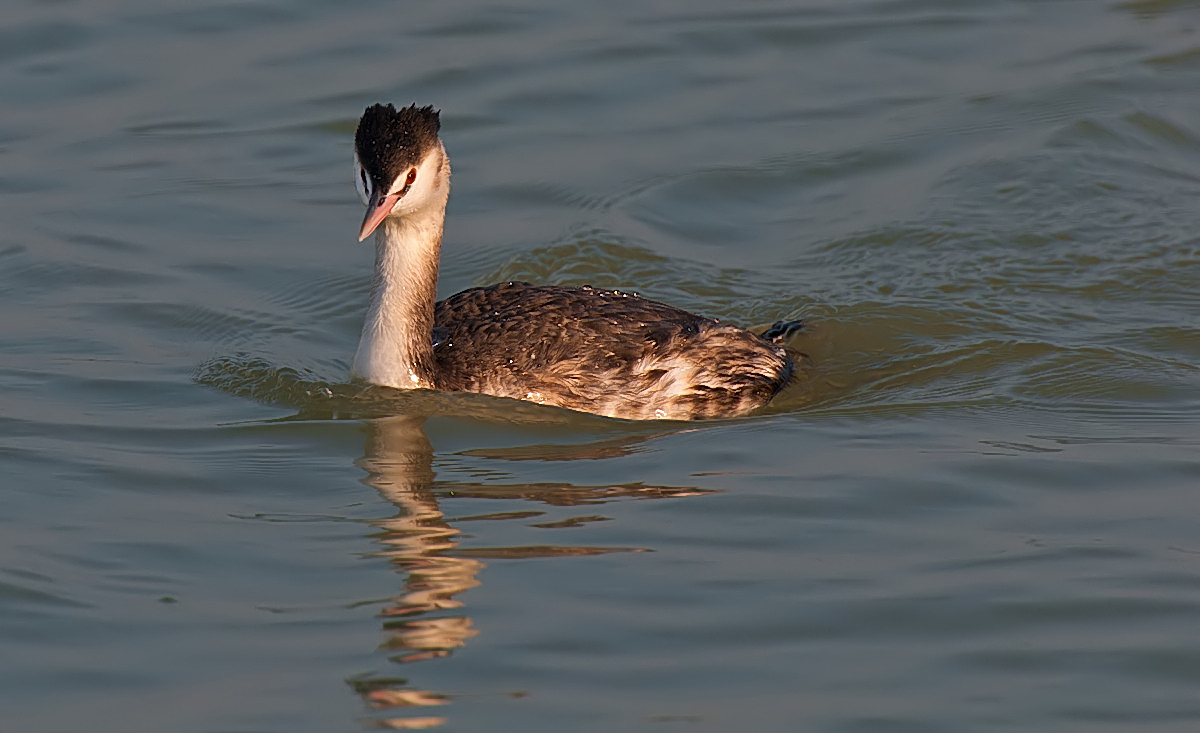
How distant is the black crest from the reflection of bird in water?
1305mm

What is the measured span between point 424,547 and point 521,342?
7.12ft

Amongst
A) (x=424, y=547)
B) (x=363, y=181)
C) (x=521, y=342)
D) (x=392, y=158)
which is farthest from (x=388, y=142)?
(x=424, y=547)

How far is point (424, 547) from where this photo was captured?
26.0ft

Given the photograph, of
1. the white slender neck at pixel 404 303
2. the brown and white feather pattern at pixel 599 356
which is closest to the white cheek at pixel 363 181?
the white slender neck at pixel 404 303

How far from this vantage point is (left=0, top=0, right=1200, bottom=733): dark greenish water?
265 inches

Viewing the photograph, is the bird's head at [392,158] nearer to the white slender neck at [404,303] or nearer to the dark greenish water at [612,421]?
the white slender neck at [404,303]

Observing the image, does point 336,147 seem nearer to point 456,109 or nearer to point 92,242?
point 456,109

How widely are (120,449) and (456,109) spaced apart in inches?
237

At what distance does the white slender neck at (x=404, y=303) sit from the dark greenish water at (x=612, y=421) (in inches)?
7.9

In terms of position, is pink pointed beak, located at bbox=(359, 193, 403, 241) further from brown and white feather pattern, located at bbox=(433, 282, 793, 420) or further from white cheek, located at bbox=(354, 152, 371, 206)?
brown and white feather pattern, located at bbox=(433, 282, 793, 420)

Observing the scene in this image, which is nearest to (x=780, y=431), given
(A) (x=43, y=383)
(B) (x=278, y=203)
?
(A) (x=43, y=383)

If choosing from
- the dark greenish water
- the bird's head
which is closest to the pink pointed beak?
the bird's head

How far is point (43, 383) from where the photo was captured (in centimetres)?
1020

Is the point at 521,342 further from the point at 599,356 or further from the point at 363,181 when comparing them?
the point at 363,181
